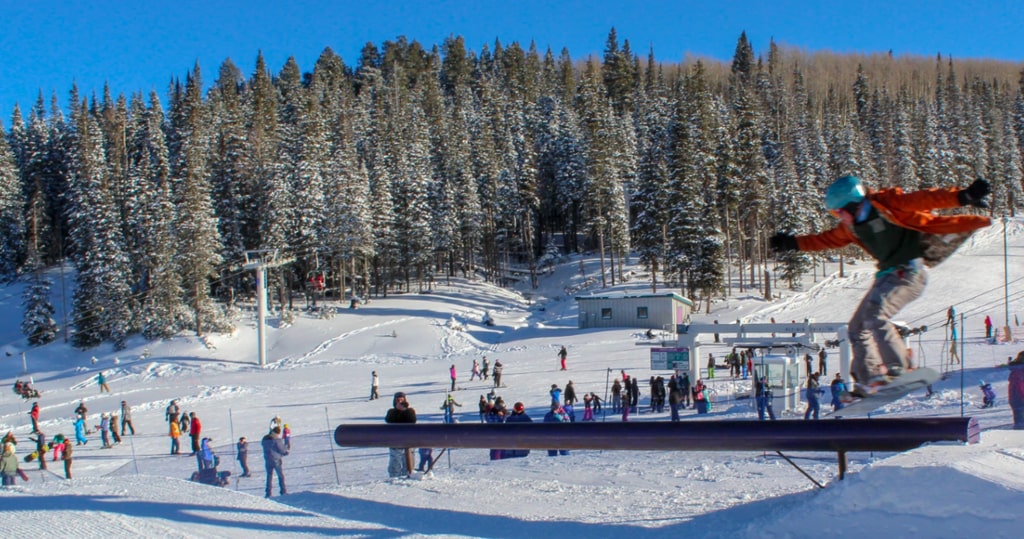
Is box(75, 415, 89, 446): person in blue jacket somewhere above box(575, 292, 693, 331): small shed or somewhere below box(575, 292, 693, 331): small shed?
below

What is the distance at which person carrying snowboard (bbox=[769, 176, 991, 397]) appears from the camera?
530cm

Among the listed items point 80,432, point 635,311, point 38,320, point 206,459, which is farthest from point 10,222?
point 206,459

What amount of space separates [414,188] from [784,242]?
195 ft

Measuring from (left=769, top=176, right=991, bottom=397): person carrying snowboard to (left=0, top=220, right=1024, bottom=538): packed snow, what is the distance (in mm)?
919

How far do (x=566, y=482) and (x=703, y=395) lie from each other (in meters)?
12.8

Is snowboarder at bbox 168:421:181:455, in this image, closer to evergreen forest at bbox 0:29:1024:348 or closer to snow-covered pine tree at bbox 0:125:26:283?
evergreen forest at bbox 0:29:1024:348

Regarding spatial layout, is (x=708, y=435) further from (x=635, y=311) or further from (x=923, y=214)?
(x=635, y=311)

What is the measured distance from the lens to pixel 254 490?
13.2 metres

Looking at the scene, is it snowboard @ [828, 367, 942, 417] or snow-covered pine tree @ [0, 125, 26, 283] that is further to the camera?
snow-covered pine tree @ [0, 125, 26, 283]

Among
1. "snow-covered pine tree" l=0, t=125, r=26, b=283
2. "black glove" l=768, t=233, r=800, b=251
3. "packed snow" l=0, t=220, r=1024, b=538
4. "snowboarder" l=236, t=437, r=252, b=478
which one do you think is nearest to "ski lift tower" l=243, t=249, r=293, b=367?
"packed snow" l=0, t=220, r=1024, b=538

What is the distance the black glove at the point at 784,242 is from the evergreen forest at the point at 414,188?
43.2 meters

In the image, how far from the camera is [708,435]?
21.8 ft

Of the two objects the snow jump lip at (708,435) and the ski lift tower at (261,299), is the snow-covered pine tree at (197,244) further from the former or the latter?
the snow jump lip at (708,435)

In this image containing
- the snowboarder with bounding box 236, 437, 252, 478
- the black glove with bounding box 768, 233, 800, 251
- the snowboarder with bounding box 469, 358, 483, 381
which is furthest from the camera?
the snowboarder with bounding box 469, 358, 483, 381
